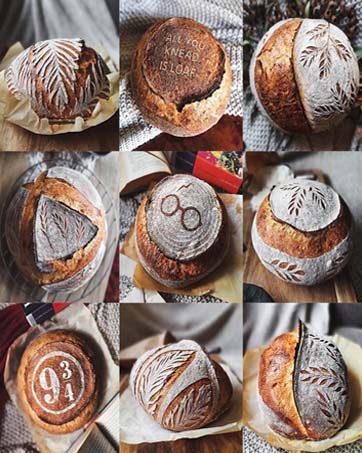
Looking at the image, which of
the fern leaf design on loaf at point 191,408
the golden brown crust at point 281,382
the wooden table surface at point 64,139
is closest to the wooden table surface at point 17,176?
the wooden table surface at point 64,139

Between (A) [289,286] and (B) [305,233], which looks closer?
(B) [305,233]

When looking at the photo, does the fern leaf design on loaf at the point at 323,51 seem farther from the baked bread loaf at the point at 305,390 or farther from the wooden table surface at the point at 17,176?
the baked bread loaf at the point at 305,390

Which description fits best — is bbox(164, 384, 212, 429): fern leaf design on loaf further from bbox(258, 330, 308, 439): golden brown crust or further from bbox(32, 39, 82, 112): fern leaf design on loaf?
bbox(32, 39, 82, 112): fern leaf design on loaf

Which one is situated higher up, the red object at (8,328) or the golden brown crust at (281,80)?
the golden brown crust at (281,80)

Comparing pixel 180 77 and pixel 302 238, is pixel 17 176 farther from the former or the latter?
pixel 302 238

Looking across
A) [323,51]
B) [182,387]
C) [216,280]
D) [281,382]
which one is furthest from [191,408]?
[323,51]

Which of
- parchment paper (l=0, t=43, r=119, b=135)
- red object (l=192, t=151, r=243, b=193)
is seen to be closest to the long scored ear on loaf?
red object (l=192, t=151, r=243, b=193)
